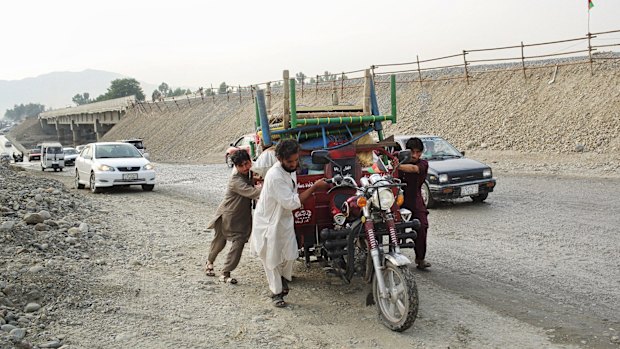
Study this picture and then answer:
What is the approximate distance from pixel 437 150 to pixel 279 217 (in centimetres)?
811

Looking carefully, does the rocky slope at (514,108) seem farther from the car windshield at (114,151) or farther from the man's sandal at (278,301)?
the man's sandal at (278,301)

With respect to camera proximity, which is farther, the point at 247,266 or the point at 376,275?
the point at 247,266

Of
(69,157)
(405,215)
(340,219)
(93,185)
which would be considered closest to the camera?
(340,219)

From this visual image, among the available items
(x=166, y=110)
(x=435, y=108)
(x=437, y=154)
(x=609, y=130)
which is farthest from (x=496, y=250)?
(x=166, y=110)

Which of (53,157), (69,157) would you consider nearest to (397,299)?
(53,157)

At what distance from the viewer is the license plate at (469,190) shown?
11.3m

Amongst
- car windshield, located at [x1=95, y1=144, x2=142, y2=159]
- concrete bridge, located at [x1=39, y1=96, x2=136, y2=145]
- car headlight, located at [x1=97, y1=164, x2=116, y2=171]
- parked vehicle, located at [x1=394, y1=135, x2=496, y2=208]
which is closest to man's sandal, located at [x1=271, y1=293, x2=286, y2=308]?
parked vehicle, located at [x1=394, y1=135, x2=496, y2=208]

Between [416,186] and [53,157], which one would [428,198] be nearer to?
[416,186]

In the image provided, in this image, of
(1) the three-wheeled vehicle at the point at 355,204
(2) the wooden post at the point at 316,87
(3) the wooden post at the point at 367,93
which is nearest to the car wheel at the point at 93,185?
(1) the three-wheeled vehicle at the point at 355,204

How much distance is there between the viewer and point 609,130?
19.1m

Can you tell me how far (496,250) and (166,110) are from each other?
5759 centimetres

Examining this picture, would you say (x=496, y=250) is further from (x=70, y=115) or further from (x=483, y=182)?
(x=70, y=115)

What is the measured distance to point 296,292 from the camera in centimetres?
597

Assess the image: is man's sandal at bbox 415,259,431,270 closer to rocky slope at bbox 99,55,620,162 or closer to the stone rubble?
the stone rubble
